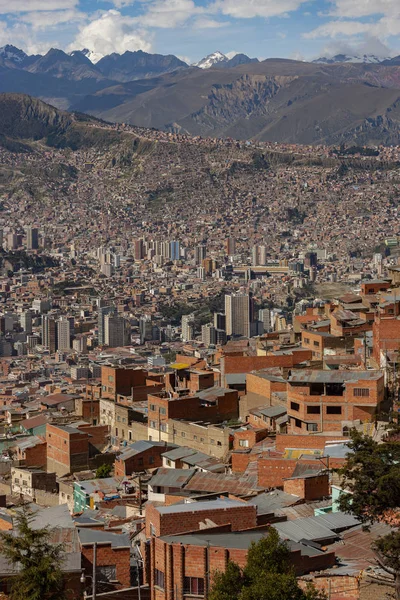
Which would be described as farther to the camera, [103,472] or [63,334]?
[63,334]

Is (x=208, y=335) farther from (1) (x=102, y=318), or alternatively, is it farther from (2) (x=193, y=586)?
(2) (x=193, y=586)

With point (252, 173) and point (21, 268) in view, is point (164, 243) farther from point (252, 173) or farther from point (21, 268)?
point (252, 173)

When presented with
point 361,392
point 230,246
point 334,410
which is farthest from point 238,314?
point 361,392

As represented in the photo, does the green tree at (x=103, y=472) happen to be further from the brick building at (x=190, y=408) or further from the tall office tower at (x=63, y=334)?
the tall office tower at (x=63, y=334)

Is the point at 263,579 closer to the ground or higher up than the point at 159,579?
higher up

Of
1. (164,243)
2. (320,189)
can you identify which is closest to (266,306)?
(164,243)

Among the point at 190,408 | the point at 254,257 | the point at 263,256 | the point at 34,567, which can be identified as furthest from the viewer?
the point at 254,257

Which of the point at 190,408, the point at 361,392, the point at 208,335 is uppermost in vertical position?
the point at 361,392
